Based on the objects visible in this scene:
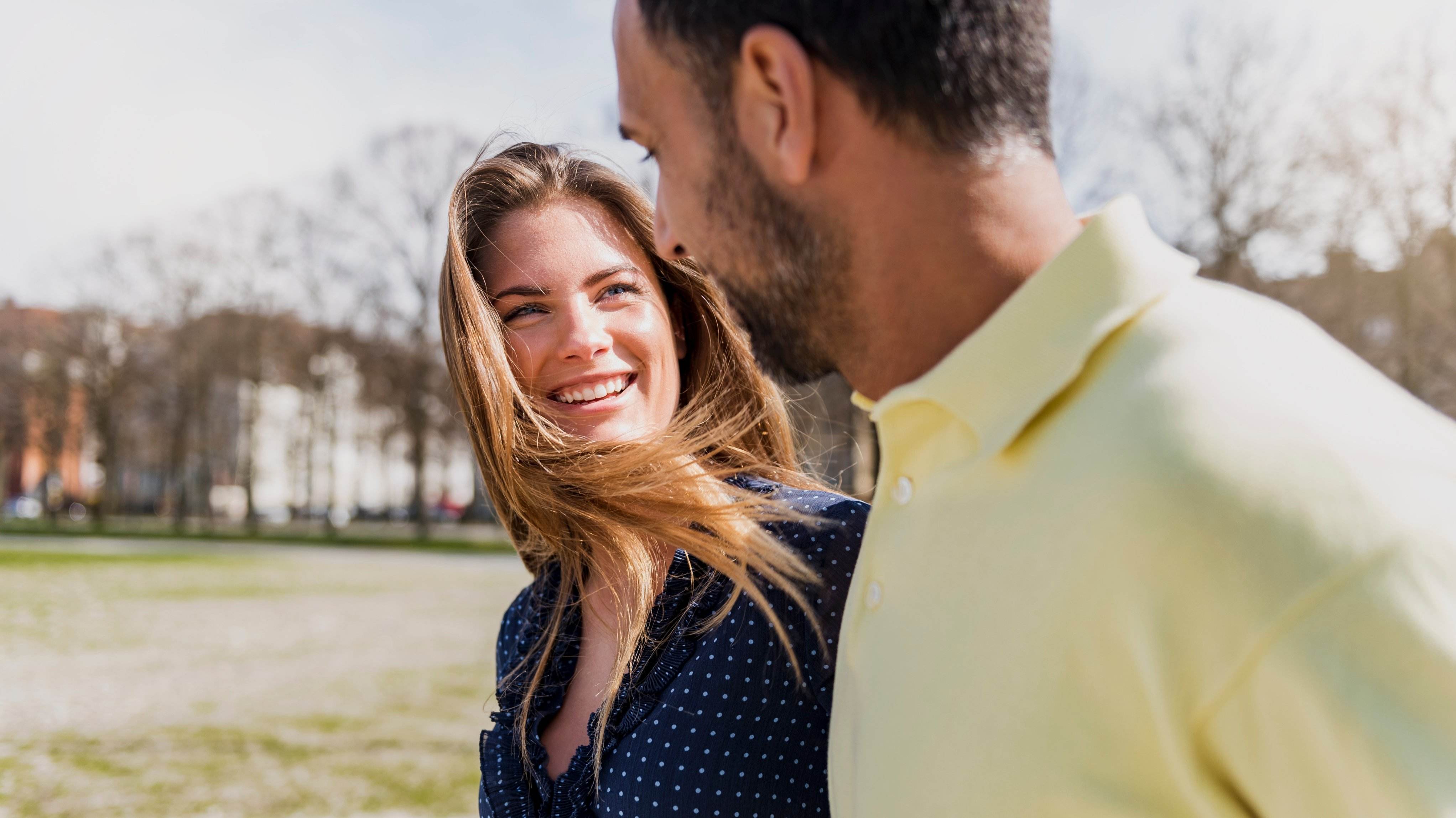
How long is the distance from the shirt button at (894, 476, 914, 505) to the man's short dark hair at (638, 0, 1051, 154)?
1.13ft

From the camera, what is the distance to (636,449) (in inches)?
94.3

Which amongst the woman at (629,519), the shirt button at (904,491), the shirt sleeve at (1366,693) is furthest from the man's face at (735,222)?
the woman at (629,519)

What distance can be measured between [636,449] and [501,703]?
0.67 meters

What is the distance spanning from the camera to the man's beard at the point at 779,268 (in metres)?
1.15

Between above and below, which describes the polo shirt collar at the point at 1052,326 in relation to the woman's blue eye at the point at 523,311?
below

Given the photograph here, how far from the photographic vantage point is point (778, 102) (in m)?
1.12

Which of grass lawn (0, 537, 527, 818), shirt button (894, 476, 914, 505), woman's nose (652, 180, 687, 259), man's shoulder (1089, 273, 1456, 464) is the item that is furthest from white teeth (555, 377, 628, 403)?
man's shoulder (1089, 273, 1456, 464)

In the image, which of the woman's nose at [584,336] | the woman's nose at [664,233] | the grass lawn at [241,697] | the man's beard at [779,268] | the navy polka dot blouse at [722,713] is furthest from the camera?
the grass lawn at [241,697]

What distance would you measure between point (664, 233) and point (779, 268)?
19cm

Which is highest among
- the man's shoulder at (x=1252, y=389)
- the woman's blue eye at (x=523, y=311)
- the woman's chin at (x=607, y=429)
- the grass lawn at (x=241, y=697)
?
the woman's blue eye at (x=523, y=311)

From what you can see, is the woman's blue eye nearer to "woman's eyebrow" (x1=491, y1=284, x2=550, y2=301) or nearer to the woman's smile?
"woman's eyebrow" (x1=491, y1=284, x2=550, y2=301)

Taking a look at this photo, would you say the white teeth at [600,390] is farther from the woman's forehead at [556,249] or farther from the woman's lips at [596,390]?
the woman's forehead at [556,249]

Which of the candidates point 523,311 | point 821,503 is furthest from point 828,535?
point 523,311

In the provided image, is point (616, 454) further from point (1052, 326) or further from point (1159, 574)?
point (1159, 574)
